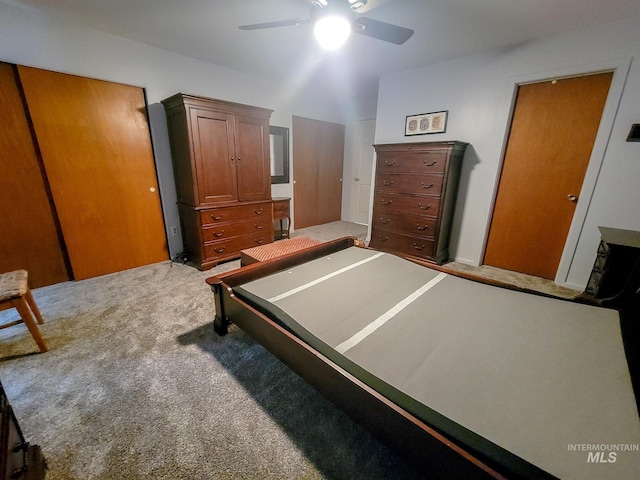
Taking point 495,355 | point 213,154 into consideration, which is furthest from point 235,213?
point 495,355

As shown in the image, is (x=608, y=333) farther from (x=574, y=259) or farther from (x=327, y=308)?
(x=574, y=259)

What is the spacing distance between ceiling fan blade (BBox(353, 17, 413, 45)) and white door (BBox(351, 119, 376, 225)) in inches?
121

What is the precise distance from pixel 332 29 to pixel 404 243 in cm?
246

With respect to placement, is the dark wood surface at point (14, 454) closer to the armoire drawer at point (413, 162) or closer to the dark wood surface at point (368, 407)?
the dark wood surface at point (368, 407)

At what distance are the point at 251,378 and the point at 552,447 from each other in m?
1.37

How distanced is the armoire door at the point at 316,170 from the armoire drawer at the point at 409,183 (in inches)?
66.7

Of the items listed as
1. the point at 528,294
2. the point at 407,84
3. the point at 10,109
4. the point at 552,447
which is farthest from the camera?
the point at 407,84

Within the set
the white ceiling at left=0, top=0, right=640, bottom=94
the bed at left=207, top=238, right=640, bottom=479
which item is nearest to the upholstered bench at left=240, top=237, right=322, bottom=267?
the bed at left=207, top=238, right=640, bottom=479

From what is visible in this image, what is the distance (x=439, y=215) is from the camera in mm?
2994

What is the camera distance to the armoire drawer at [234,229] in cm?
298

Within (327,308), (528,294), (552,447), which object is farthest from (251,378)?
(528,294)

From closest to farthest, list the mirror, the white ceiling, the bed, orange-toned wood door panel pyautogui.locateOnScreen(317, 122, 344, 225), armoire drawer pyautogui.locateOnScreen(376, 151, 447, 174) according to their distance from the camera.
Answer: the bed < the white ceiling < armoire drawer pyautogui.locateOnScreen(376, 151, 447, 174) < the mirror < orange-toned wood door panel pyautogui.locateOnScreen(317, 122, 344, 225)

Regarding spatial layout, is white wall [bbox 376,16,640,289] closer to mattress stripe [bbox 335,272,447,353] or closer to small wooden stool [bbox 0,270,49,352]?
mattress stripe [bbox 335,272,447,353]

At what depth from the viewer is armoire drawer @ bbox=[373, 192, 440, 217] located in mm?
3027
